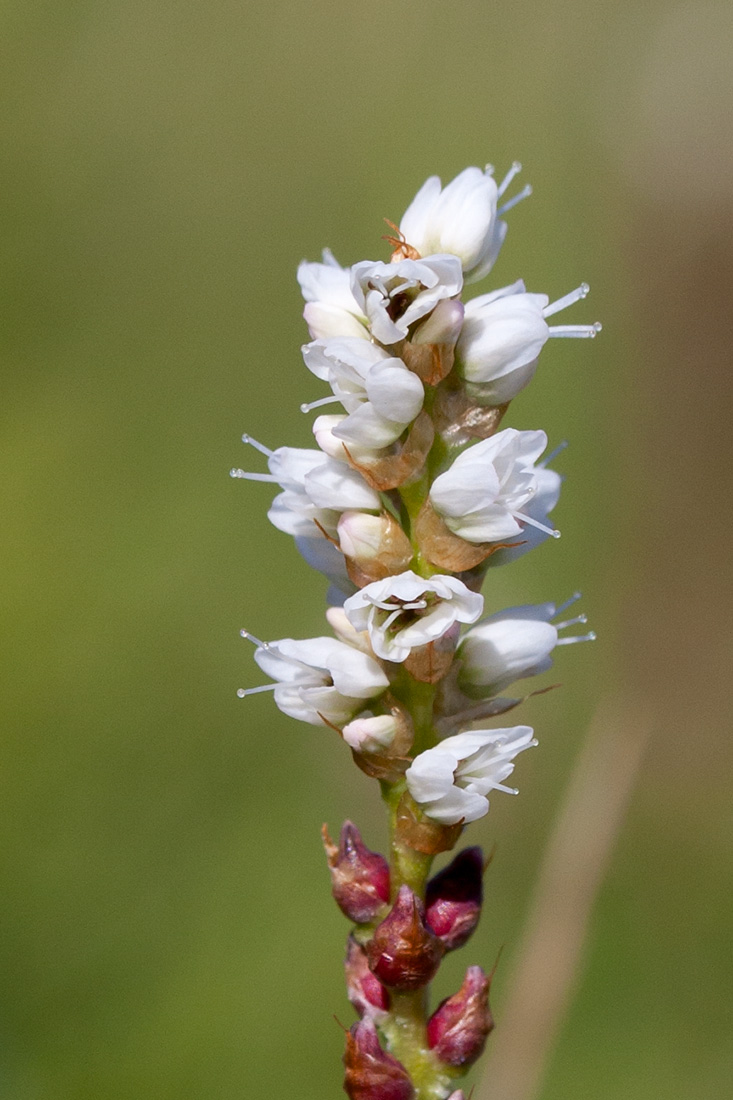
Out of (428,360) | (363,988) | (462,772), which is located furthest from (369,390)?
(363,988)

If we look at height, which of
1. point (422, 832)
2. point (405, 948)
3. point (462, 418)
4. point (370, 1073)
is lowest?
point (370, 1073)

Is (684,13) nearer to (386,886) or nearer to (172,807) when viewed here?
(172,807)

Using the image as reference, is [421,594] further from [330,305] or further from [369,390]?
[330,305]

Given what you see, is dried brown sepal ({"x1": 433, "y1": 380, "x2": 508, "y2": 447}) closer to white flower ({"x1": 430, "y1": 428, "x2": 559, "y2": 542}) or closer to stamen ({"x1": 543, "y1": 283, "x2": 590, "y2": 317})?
white flower ({"x1": 430, "y1": 428, "x2": 559, "y2": 542})

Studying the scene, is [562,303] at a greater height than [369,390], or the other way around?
[562,303]

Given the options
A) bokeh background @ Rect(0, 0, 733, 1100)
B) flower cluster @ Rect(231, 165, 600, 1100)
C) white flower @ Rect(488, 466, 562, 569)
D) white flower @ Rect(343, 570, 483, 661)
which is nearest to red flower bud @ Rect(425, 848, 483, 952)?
flower cluster @ Rect(231, 165, 600, 1100)

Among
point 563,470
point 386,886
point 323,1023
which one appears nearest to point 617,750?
point 386,886
